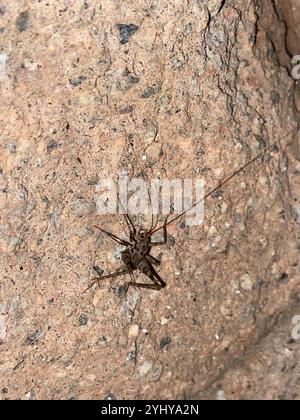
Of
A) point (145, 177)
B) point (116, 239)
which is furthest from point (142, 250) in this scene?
point (145, 177)

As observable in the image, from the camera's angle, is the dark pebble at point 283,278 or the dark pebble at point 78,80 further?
the dark pebble at point 283,278

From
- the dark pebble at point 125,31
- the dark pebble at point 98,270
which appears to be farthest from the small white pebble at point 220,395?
the dark pebble at point 125,31

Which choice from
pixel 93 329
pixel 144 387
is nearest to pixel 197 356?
pixel 144 387

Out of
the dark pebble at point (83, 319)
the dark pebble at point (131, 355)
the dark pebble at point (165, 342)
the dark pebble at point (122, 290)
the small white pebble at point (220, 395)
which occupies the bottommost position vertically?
the small white pebble at point (220, 395)

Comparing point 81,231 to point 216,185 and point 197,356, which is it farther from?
point 197,356

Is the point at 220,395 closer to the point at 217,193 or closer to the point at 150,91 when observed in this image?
the point at 217,193

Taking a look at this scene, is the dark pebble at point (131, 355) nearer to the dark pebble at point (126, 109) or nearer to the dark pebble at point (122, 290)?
the dark pebble at point (122, 290)
